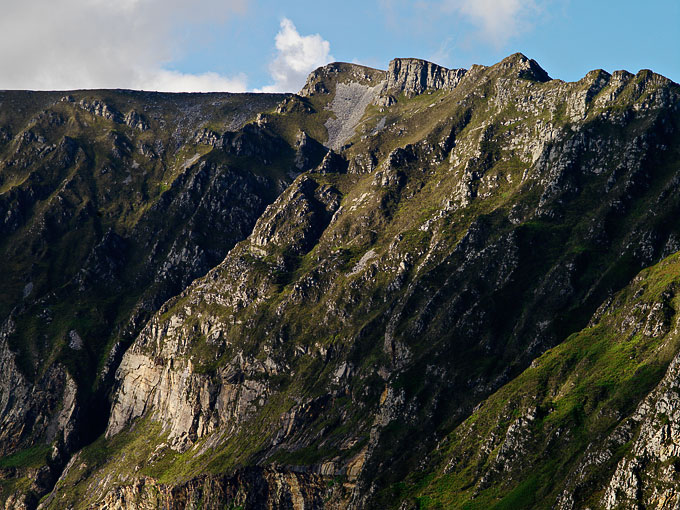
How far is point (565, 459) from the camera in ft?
504

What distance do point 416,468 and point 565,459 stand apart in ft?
168

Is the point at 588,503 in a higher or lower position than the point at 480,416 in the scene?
lower

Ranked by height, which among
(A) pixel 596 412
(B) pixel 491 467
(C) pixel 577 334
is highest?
(C) pixel 577 334

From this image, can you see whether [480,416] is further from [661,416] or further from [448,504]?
[661,416]

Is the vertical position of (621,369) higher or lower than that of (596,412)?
higher

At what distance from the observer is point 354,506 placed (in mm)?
198875

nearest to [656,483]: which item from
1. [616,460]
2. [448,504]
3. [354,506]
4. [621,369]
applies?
[616,460]

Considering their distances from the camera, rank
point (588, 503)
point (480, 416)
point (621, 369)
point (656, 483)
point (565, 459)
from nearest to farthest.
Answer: point (656, 483) → point (588, 503) → point (565, 459) → point (621, 369) → point (480, 416)

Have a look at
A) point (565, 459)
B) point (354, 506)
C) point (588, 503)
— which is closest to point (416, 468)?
point (354, 506)

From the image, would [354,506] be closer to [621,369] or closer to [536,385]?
[536,385]

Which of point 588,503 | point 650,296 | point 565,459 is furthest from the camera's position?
point 650,296

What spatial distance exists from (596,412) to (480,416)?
40444mm

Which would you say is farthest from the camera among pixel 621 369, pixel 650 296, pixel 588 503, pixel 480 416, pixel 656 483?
pixel 480 416

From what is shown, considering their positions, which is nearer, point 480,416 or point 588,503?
point 588,503
